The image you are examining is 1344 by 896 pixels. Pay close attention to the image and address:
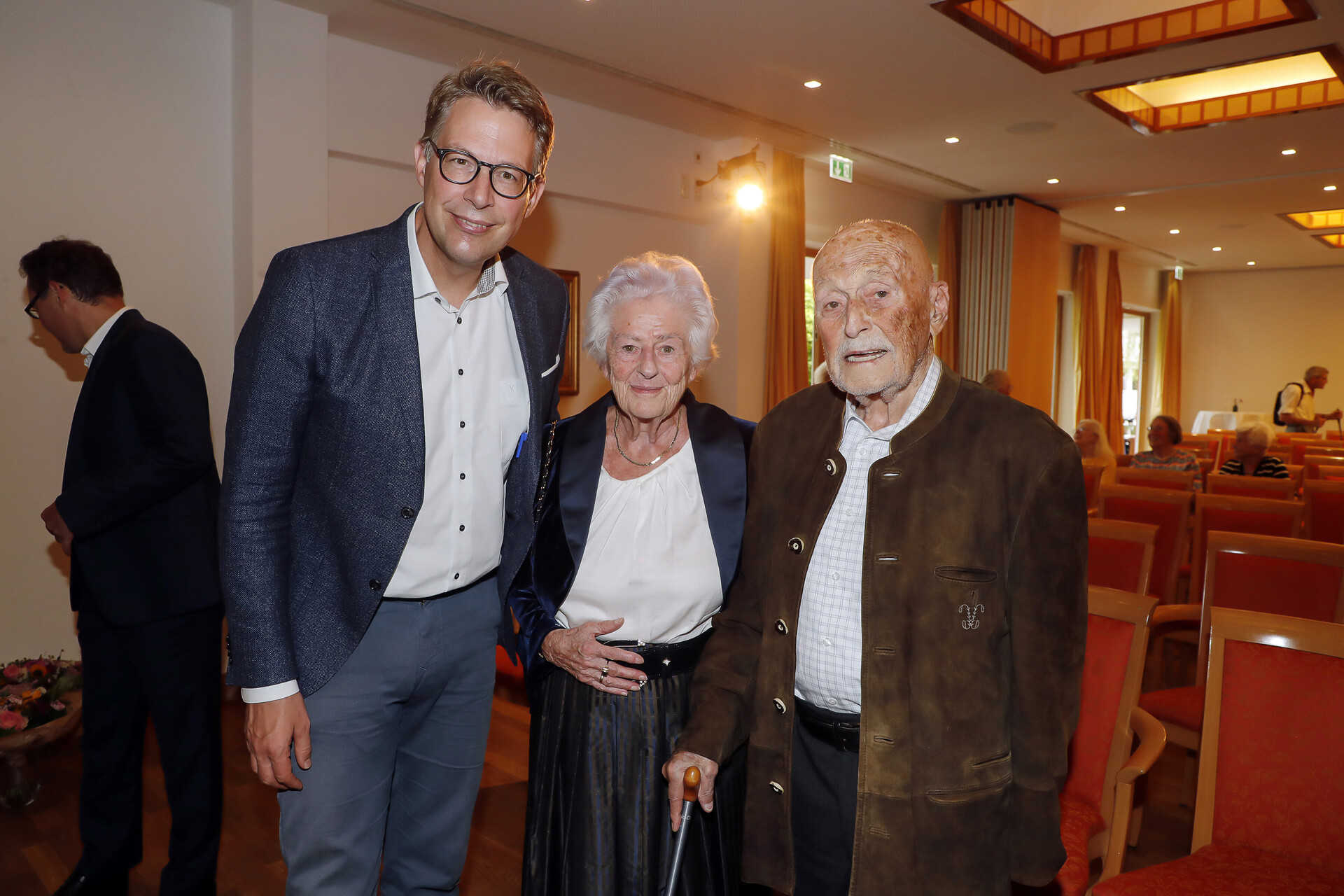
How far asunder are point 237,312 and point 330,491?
3.50 m

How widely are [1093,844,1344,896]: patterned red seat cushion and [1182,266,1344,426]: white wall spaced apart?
17246mm

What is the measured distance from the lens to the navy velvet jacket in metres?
1.71

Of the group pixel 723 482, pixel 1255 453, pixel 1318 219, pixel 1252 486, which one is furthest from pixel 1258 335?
pixel 723 482

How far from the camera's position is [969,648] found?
1.28 metres

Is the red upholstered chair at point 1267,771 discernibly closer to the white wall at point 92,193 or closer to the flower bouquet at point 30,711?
the flower bouquet at point 30,711

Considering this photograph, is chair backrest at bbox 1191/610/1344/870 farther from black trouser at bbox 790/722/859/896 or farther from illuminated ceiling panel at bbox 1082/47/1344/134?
illuminated ceiling panel at bbox 1082/47/1344/134

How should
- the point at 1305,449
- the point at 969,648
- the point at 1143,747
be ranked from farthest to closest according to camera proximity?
the point at 1305,449
the point at 1143,747
the point at 969,648

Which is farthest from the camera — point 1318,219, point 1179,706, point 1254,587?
point 1318,219

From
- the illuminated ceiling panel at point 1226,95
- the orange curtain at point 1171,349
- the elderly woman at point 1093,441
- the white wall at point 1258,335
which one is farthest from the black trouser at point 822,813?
the white wall at point 1258,335

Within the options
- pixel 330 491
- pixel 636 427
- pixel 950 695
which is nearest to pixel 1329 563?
pixel 950 695

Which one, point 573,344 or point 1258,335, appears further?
point 1258,335

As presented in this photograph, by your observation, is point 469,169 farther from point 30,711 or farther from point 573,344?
point 573,344

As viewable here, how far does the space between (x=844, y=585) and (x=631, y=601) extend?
Result: 1.60 ft

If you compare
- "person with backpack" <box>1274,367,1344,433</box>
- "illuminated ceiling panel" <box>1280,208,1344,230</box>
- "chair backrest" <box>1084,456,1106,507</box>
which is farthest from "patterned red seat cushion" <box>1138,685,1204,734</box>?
"person with backpack" <box>1274,367,1344,433</box>
